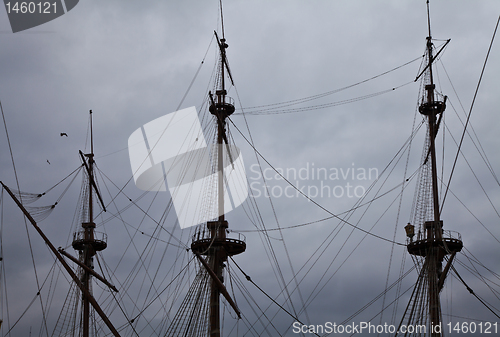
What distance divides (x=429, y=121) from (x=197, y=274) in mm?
23044

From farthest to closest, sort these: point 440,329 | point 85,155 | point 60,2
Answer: point 85,155, point 440,329, point 60,2

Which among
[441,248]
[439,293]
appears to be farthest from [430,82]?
[439,293]

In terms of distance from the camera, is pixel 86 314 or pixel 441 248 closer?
pixel 441 248

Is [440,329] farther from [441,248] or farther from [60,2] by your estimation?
[60,2]

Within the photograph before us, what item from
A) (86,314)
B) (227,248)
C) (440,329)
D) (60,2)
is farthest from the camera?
(86,314)

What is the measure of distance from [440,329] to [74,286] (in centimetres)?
3532

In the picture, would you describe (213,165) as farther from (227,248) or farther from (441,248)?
(441,248)

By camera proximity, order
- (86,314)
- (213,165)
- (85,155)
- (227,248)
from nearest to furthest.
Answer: (227,248), (213,165), (86,314), (85,155)

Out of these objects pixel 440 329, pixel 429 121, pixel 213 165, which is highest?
pixel 429 121

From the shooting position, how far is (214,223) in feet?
164

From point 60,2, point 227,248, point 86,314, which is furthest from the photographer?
point 86,314

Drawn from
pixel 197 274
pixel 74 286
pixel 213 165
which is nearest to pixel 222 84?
pixel 213 165

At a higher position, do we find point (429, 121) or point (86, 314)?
point (429, 121)

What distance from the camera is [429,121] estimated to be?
54.6 meters
